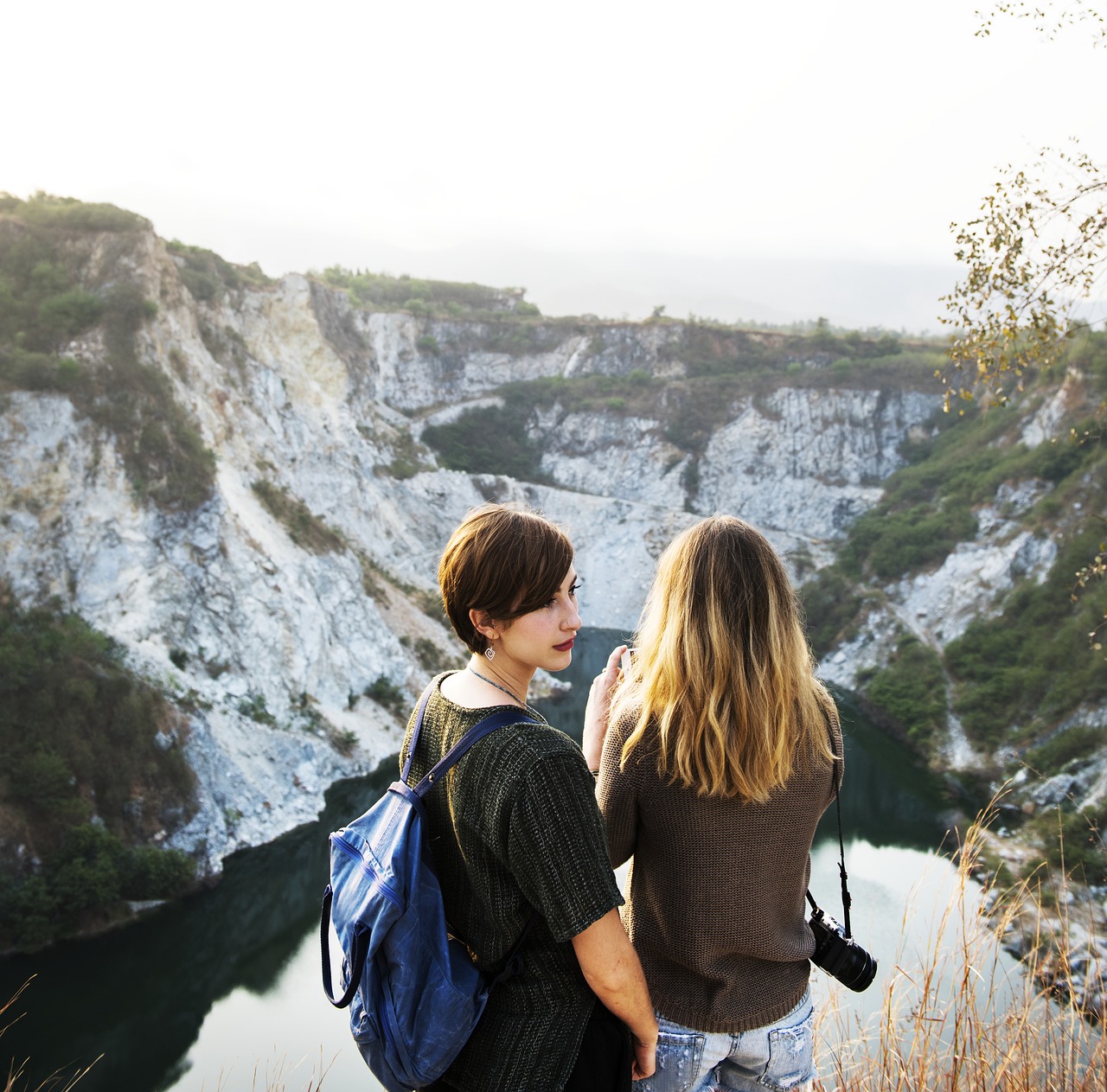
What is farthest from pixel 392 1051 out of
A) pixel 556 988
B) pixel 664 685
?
pixel 664 685

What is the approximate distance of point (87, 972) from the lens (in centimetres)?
1162

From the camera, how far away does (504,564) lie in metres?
1.79

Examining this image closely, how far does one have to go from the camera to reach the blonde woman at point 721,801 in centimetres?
182

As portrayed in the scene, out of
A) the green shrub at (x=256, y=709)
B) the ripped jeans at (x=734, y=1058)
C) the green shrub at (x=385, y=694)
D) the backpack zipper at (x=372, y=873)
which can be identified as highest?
the backpack zipper at (x=372, y=873)

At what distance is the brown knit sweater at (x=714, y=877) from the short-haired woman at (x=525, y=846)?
213mm

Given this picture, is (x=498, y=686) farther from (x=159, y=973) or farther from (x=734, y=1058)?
(x=159, y=973)

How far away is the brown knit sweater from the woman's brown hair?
14.2 inches

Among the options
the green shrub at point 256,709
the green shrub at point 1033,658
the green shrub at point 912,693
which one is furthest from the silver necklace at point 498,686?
the green shrub at point 912,693

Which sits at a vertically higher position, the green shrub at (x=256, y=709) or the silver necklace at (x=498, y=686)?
the silver necklace at (x=498, y=686)

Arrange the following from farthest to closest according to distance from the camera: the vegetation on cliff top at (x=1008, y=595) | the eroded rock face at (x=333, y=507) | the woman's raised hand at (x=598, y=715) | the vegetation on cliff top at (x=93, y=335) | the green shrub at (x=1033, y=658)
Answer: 1. the vegetation on cliff top at (x=1008, y=595)
2. the green shrub at (x=1033, y=658)
3. the vegetation on cliff top at (x=93, y=335)
4. the eroded rock face at (x=333, y=507)
5. the woman's raised hand at (x=598, y=715)

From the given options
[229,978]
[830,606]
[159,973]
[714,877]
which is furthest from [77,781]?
[830,606]

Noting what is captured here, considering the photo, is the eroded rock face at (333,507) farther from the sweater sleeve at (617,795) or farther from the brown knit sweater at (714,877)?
the brown knit sweater at (714,877)

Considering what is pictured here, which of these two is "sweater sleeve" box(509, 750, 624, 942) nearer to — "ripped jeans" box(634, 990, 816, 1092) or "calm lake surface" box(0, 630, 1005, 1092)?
"ripped jeans" box(634, 990, 816, 1092)

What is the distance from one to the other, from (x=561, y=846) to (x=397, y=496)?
102 feet
